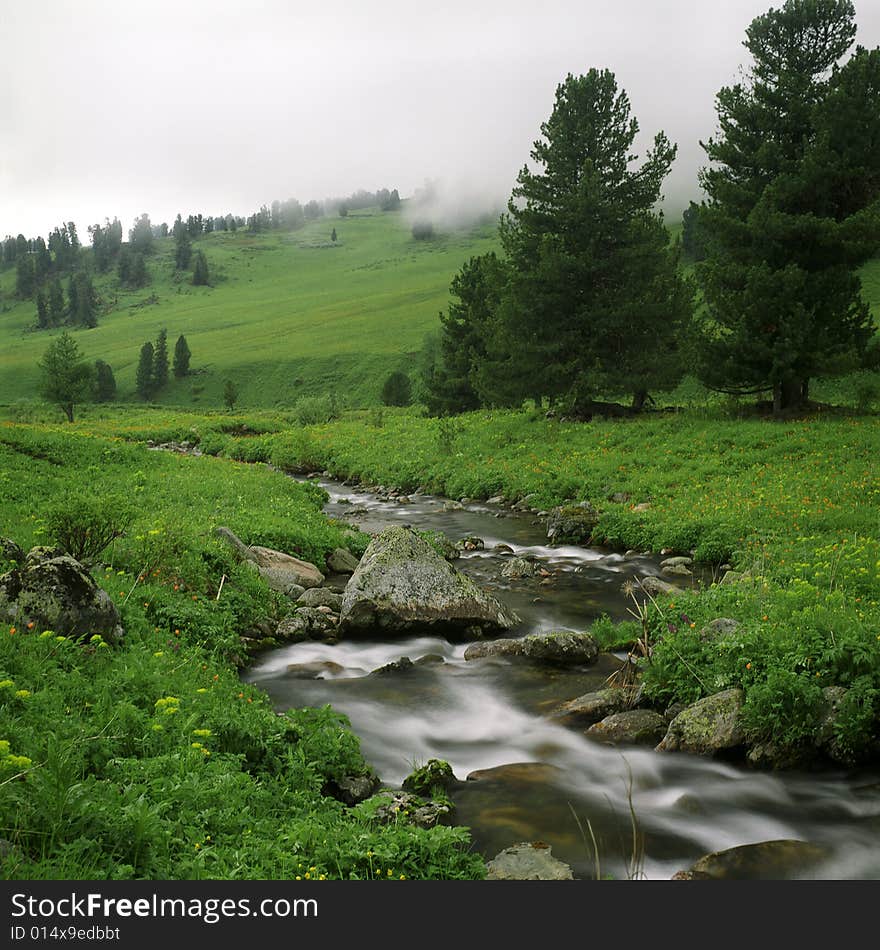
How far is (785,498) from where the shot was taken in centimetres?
1764

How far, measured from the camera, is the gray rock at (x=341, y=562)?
16516 mm

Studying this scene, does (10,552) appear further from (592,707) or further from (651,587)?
(651,587)

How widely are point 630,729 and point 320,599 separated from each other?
6.82 metres

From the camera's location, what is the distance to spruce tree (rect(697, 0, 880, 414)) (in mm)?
25922

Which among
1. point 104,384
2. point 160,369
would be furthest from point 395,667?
point 160,369

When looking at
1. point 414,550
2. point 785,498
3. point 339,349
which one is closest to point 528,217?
point 785,498

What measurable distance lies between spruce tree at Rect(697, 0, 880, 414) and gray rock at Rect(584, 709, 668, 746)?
2147 cm

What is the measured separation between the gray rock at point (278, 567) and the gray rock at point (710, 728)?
26.0 ft

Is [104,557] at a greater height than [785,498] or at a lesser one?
greater

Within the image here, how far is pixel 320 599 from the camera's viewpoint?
13477 mm

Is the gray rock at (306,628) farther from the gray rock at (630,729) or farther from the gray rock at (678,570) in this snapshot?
the gray rock at (678,570)

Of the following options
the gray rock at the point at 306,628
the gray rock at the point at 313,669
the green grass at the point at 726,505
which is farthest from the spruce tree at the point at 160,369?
the gray rock at the point at 313,669

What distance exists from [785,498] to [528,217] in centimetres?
2029

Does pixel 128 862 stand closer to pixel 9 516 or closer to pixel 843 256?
pixel 9 516
